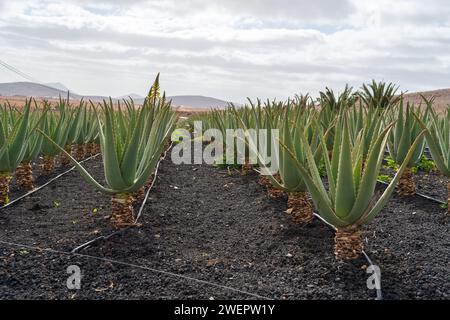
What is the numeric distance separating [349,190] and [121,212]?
66.3 inches

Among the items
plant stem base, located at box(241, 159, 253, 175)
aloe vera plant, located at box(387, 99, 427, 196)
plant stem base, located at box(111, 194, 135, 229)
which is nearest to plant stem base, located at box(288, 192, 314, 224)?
plant stem base, located at box(111, 194, 135, 229)

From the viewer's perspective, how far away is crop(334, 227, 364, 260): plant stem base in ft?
8.59

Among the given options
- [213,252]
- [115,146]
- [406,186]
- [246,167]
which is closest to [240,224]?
[213,252]

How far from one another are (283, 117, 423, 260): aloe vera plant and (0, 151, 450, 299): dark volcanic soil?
152mm

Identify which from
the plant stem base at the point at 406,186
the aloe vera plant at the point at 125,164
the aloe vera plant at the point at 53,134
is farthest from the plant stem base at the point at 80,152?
the plant stem base at the point at 406,186

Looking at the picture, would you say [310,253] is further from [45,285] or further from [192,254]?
[45,285]

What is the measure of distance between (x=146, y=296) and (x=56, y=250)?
3.01ft

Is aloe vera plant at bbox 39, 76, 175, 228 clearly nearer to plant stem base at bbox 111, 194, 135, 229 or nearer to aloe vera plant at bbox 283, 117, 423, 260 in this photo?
plant stem base at bbox 111, 194, 135, 229

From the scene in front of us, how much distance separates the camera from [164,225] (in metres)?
3.63

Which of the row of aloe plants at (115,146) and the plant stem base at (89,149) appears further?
the plant stem base at (89,149)

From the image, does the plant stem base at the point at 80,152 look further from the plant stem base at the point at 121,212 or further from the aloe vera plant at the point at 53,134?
the plant stem base at the point at 121,212

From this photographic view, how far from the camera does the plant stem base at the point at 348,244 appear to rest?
262cm
